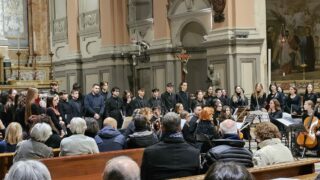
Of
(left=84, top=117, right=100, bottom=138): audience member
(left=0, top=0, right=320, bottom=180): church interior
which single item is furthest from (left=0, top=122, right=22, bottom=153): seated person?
(left=0, top=0, right=320, bottom=180): church interior

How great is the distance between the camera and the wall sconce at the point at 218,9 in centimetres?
1845

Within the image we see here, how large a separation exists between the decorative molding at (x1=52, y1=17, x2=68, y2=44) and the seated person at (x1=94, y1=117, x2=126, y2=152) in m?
18.8

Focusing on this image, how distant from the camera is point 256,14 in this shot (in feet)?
60.5

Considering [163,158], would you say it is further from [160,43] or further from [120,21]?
[120,21]

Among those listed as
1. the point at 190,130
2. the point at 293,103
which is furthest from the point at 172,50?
the point at 190,130

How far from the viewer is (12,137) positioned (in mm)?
8445

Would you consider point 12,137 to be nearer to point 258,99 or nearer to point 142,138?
point 142,138

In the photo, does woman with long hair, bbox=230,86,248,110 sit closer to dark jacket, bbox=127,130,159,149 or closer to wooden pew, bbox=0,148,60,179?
dark jacket, bbox=127,130,159,149

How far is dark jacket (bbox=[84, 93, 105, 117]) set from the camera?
14180mm

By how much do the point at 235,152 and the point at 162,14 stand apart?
15.6m

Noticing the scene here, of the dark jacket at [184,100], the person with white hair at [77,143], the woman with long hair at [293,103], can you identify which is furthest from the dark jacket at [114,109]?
the person with white hair at [77,143]

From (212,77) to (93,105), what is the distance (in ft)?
18.2

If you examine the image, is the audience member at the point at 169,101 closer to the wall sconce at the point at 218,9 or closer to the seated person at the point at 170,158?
the wall sconce at the point at 218,9

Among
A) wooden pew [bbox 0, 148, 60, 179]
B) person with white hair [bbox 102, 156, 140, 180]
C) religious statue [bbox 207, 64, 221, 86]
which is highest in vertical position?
religious statue [bbox 207, 64, 221, 86]
